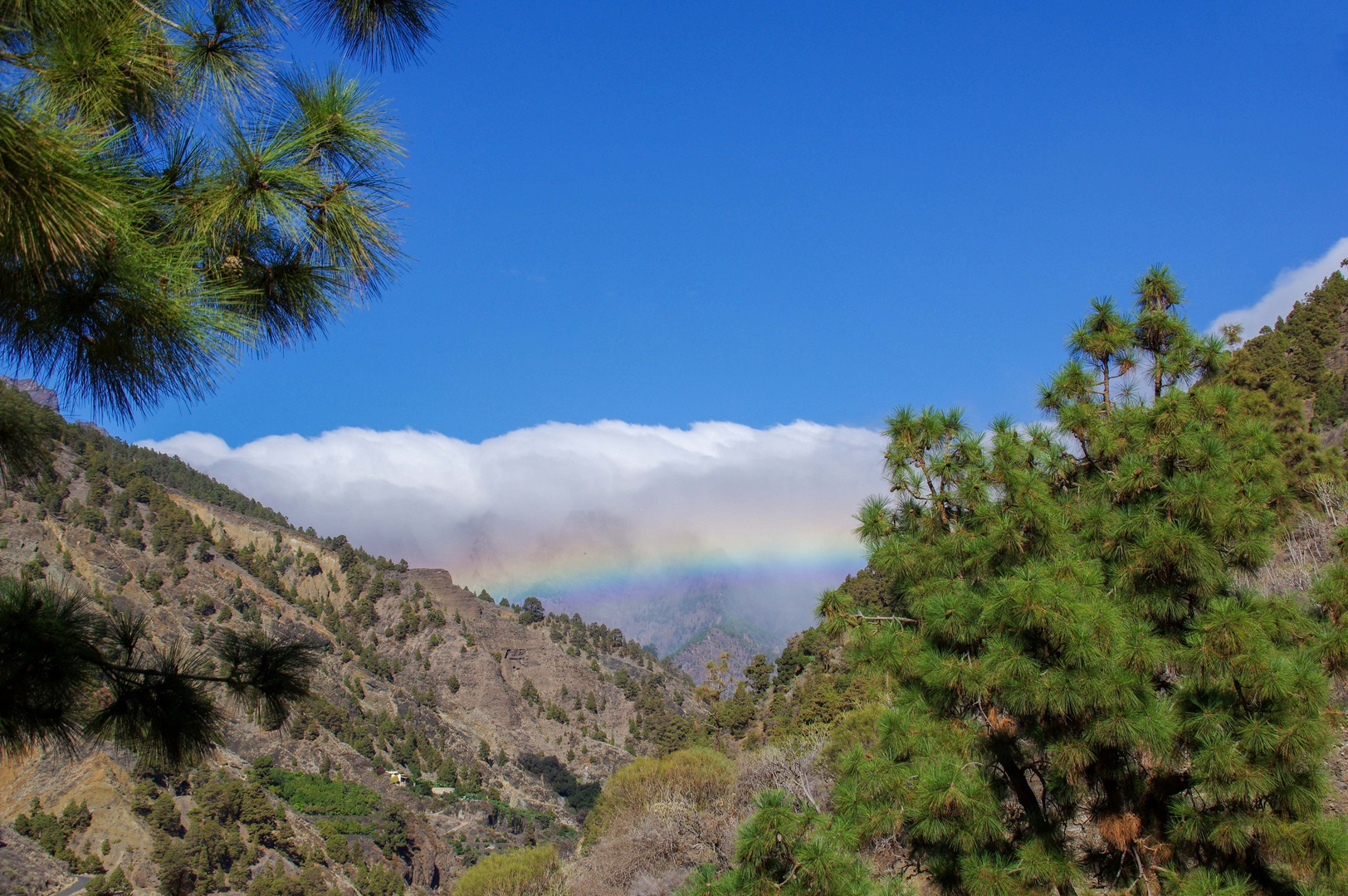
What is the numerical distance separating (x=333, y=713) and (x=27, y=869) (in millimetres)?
27058

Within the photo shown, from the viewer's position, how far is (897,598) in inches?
332

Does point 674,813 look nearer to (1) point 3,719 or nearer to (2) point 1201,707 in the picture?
(2) point 1201,707

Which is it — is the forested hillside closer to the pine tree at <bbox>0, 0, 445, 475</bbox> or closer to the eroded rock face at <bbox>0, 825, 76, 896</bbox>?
the pine tree at <bbox>0, 0, 445, 475</bbox>

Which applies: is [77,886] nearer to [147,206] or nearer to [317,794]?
[317,794]

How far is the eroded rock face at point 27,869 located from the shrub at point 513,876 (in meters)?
17.6

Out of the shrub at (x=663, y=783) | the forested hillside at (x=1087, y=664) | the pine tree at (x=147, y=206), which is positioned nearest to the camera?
the pine tree at (x=147, y=206)

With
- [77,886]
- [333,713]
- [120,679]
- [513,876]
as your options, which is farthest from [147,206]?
[333,713]

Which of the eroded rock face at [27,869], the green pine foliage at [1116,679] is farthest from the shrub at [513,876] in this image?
the green pine foliage at [1116,679]

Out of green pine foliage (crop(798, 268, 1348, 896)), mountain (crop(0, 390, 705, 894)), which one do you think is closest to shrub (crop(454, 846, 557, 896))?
mountain (crop(0, 390, 705, 894))

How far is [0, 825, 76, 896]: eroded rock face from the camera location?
3109 centimetres

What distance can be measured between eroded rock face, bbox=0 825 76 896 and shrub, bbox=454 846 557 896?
1757cm

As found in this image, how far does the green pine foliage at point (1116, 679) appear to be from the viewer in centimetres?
475

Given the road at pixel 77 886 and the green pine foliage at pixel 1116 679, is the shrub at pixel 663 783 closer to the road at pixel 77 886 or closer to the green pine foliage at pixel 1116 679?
the green pine foliage at pixel 1116 679

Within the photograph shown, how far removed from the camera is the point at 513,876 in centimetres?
2792
